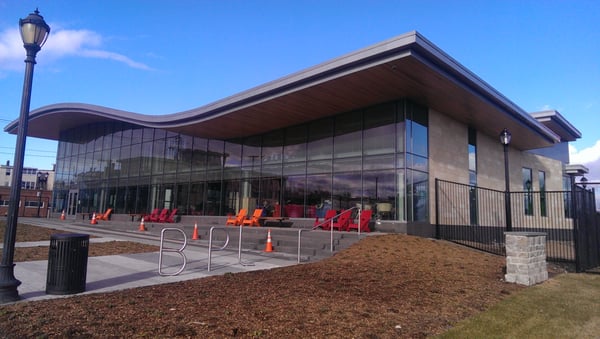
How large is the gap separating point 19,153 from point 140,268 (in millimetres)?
4060

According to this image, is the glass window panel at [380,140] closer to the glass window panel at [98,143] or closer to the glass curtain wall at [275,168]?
the glass curtain wall at [275,168]

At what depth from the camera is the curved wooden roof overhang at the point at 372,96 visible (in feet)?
45.0

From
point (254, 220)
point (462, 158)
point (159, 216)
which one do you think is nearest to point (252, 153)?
point (254, 220)

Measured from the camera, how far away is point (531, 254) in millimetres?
9406

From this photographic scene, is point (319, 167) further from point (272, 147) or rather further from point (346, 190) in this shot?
point (272, 147)

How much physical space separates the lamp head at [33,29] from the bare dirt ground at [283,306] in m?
4.50

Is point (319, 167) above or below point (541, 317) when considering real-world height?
above

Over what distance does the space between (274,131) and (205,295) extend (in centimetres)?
1684

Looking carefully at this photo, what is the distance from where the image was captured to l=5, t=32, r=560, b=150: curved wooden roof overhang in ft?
45.0

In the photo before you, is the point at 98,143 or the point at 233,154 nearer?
the point at 233,154

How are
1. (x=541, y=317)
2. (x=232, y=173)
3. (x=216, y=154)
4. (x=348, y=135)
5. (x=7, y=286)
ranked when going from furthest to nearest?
(x=216, y=154) → (x=232, y=173) → (x=348, y=135) → (x=541, y=317) → (x=7, y=286)

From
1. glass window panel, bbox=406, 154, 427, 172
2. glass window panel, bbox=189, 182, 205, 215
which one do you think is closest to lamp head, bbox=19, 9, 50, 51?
glass window panel, bbox=406, 154, 427, 172

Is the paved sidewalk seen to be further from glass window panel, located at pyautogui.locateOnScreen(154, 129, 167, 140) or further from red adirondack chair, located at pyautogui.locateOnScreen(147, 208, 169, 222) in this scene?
glass window panel, located at pyautogui.locateOnScreen(154, 129, 167, 140)

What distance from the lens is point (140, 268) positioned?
32.6 ft
